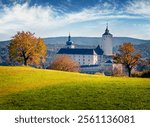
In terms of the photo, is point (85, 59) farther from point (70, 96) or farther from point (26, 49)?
point (70, 96)

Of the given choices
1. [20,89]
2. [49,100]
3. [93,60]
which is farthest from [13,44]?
[93,60]

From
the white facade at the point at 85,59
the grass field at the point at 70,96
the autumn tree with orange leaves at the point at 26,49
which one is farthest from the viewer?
the white facade at the point at 85,59

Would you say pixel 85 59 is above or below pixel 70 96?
above

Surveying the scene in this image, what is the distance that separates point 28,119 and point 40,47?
3920 centimetres

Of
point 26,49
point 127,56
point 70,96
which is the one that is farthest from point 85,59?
point 70,96

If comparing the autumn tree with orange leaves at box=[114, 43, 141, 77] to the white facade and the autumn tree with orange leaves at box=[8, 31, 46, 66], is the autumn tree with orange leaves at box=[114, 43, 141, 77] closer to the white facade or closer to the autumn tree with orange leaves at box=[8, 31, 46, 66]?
the autumn tree with orange leaves at box=[8, 31, 46, 66]

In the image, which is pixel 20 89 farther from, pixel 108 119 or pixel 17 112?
pixel 108 119

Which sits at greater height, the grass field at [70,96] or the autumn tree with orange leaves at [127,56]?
the autumn tree with orange leaves at [127,56]

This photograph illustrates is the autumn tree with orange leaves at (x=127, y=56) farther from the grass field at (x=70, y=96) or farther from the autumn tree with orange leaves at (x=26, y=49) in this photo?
the grass field at (x=70, y=96)

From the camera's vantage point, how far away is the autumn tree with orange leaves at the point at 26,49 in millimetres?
54125

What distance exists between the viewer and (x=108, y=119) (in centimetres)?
1543

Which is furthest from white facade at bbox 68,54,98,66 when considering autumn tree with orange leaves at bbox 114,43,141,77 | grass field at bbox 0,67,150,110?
grass field at bbox 0,67,150,110

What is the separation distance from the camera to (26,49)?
54.3 meters

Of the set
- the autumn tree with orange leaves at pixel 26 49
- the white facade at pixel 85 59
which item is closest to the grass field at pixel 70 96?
the autumn tree with orange leaves at pixel 26 49
